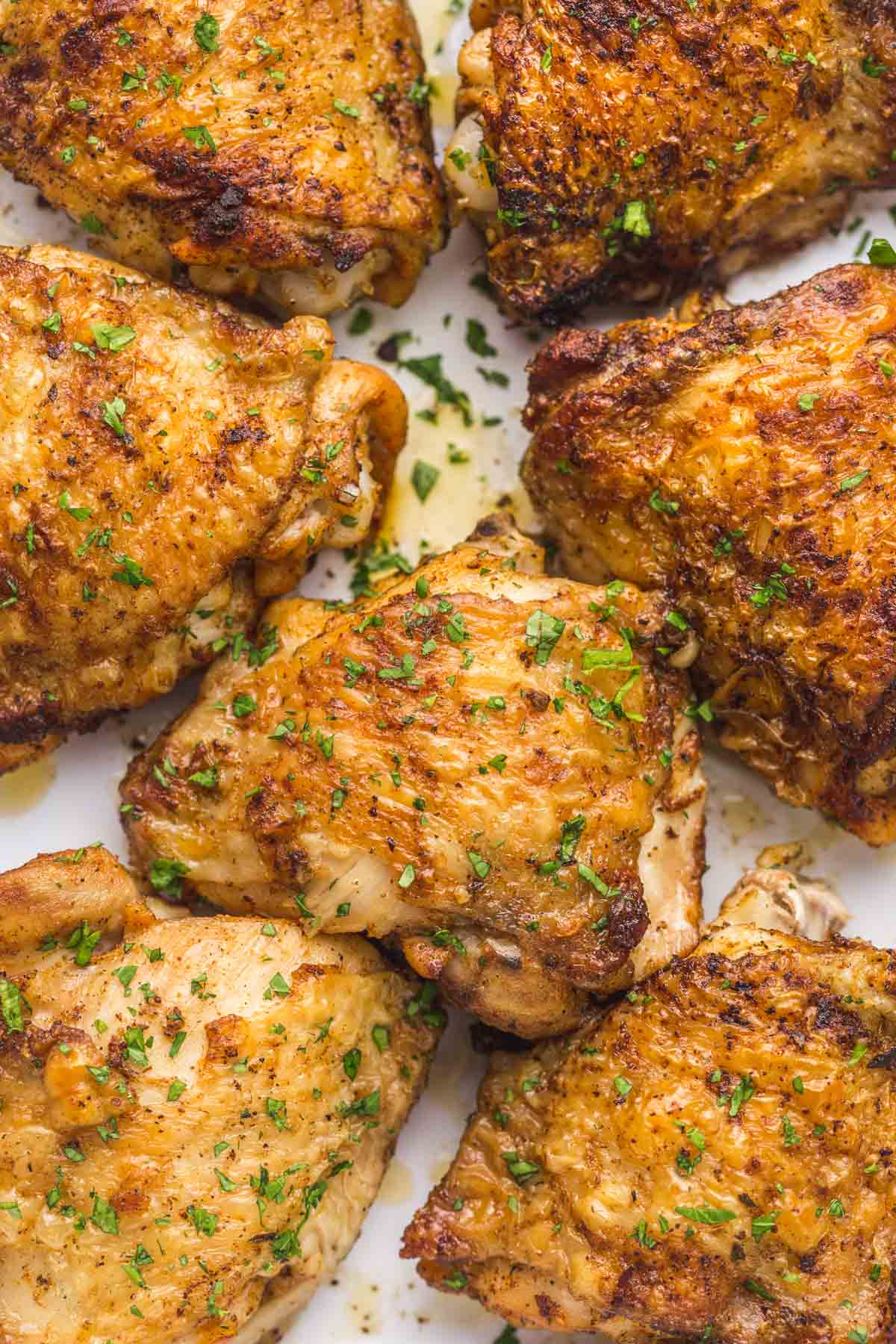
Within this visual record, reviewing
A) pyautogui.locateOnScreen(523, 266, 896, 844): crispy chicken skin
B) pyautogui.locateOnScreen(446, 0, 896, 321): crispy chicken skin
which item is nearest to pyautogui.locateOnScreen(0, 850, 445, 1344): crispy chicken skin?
pyautogui.locateOnScreen(523, 266, 896, 844): crispy chicken skin

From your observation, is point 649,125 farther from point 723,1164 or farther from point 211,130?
point 723,1164

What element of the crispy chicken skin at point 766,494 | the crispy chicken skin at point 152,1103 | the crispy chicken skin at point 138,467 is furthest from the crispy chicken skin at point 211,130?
the crispy chicken skin at point 152,1103

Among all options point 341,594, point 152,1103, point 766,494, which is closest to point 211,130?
point 341,594

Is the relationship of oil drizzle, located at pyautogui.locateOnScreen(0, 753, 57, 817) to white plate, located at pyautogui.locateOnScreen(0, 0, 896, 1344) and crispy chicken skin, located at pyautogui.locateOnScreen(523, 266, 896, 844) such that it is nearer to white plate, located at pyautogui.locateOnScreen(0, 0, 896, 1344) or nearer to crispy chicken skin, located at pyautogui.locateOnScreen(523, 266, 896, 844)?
white plate, located at pyautogui.locateOnScreen(0, 0, 896, 1344)

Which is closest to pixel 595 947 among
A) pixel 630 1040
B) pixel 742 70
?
pixel 630 1040

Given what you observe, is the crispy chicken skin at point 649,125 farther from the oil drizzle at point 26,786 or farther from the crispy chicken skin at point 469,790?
the oil drizzle at point 26,786
